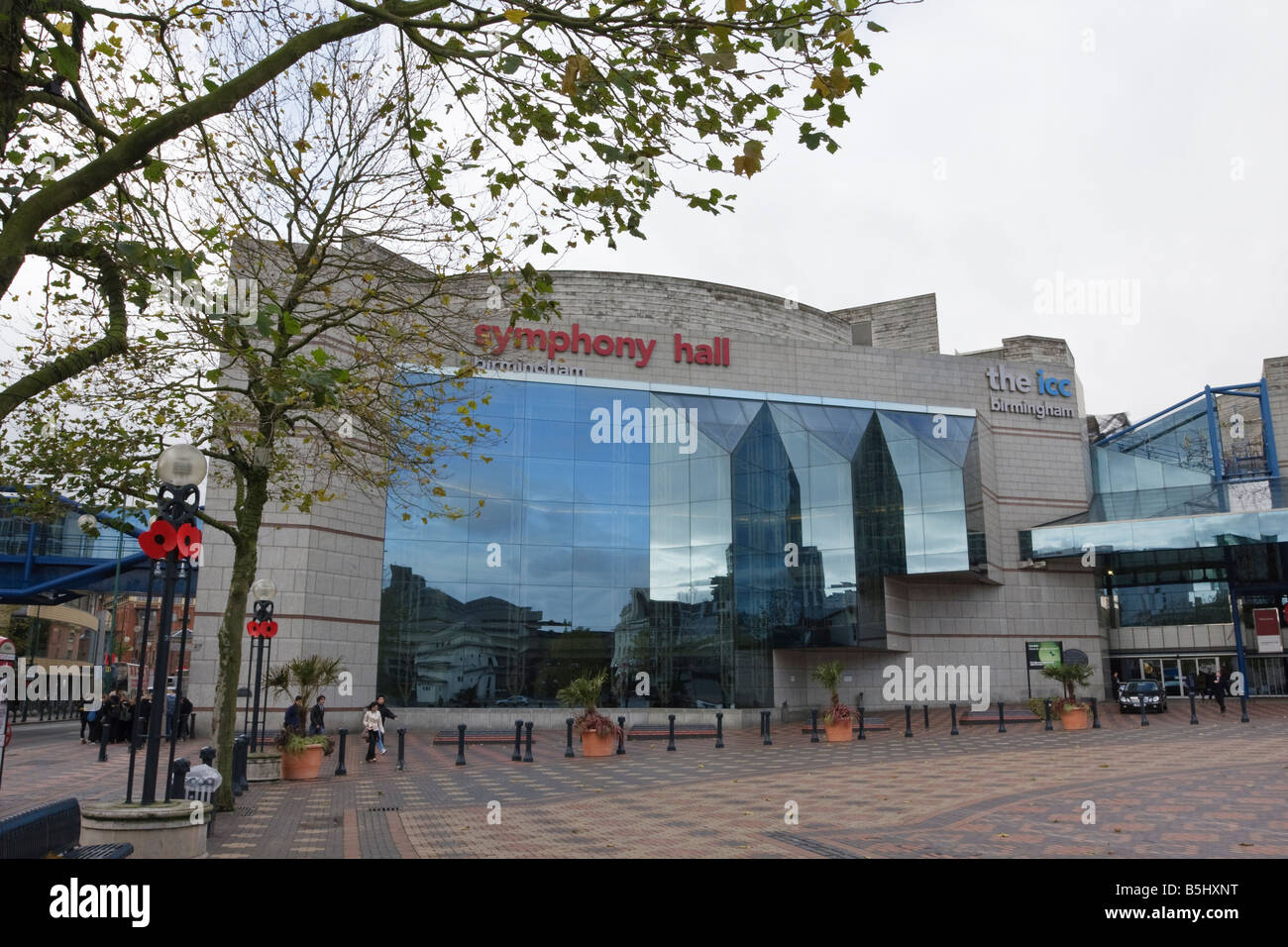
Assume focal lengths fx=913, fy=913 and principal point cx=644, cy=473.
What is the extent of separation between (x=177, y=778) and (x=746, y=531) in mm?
21113

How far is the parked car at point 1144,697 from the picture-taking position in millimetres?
29156

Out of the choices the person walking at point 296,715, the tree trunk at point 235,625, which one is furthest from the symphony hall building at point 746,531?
the tree trunk at point 235,625

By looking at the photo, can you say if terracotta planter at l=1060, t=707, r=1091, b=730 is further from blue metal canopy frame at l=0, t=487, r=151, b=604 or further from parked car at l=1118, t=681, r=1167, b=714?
blue metal canopy frame at l=0, t=487, r=151, b=604

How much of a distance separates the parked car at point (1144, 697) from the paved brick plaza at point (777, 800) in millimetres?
8031

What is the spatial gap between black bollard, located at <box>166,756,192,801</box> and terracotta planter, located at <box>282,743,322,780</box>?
6.27 meters

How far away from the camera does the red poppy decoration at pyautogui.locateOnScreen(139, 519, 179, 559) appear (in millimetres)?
8016

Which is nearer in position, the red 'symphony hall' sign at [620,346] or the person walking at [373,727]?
the person walking at [373,727]

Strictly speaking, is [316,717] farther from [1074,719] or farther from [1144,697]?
[1144,697]

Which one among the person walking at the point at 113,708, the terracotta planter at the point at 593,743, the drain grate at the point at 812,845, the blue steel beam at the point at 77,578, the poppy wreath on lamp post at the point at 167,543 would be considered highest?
the blue steel beam at the point at 77,578

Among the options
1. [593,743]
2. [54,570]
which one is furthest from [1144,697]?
[54,570]

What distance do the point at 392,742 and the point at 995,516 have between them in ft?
76.0

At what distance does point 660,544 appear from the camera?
28.4 m

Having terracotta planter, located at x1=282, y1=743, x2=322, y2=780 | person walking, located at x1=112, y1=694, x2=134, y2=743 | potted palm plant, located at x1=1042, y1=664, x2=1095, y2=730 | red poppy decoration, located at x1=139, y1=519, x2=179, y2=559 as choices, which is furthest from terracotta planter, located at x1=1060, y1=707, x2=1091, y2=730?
person walking, located at x1=112, y1=694, x2=134, y2=743

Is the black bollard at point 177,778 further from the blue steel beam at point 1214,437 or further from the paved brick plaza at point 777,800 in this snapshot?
the blue steel beam at point 1214,437
